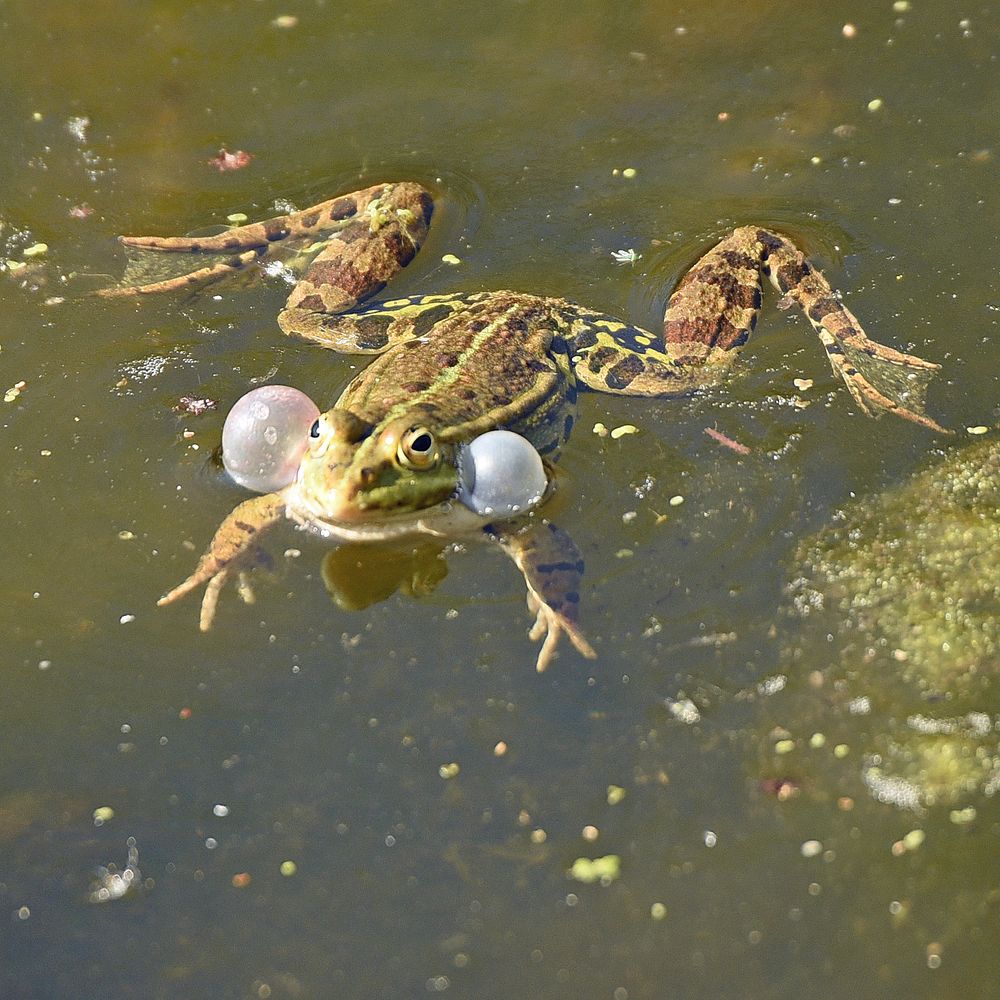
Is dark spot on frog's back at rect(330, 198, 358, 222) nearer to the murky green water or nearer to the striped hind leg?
the murky green water

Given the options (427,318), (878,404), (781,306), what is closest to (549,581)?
(427,318)

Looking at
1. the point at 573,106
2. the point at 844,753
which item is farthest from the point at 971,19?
the point at 844,753

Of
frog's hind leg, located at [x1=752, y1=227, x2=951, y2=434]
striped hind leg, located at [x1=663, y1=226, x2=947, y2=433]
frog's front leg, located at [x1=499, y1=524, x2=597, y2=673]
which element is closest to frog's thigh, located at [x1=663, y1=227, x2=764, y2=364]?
striped hind leg, located at [x1=663, y1=226, x2=947, y2=433]

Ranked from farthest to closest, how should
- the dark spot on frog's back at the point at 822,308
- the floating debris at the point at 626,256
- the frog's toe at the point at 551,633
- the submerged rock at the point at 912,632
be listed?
the floating debris at the point at 626,256 < the dark spot on frog's back at the point at 822,308 < the frog's toe at the point at 551,633 < the submerged rock at the point at 912,632

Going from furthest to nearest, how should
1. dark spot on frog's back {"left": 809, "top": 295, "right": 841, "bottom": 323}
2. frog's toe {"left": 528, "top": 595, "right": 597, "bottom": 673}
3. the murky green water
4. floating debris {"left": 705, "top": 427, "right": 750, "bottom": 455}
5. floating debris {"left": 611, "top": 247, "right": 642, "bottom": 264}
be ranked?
floating debris {"left": 611, "top": 247, "right": 642, "bottom": 264}
dark spot on frog's back {"left": 809, "top": 295, "right": 841, "bottom": 323}
floating debris {"left": 705, "top": 427, "right": 750, "bottom": 455}
frog's toe {"left": 528, "top": 595, "right": 597, "bottom": 673}
the murky green water

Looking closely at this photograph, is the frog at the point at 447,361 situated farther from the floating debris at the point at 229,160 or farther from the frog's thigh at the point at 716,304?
the floating debris at the point at 229,160

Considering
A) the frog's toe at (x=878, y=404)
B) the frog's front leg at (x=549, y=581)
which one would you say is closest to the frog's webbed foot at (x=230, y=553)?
the frog's front leg at (x=549, y=581)

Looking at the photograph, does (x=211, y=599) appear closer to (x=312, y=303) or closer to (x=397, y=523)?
(x=397, y=523)
